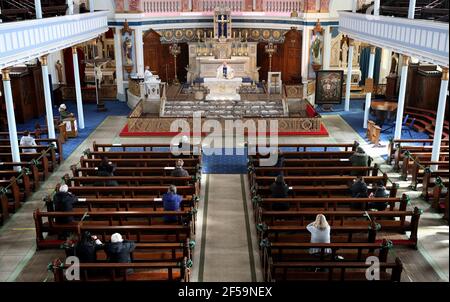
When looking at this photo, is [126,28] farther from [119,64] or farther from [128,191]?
[128,191]

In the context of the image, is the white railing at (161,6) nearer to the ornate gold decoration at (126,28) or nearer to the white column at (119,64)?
the ornate gold decoration at (126,28)

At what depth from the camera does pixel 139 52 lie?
26547 mm

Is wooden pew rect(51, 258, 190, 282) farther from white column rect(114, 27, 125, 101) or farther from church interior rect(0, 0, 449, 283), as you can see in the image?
white column rect(114, 27, 125, 101)

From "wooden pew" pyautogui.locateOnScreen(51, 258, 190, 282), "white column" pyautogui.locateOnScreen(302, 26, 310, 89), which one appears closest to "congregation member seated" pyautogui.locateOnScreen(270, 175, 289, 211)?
"wooden pew" pyautogui.locateOnScreen(51, 258, 190, 282)

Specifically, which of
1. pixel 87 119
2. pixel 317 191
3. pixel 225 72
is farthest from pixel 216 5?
pixel 317 191

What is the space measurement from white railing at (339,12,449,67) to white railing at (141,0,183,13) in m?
11.5

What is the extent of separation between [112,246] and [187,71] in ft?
69.4

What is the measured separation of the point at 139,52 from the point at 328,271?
2035 cm

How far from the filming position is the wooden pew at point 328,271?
8.43 m

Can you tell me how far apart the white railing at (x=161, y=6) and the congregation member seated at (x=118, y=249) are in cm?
2036

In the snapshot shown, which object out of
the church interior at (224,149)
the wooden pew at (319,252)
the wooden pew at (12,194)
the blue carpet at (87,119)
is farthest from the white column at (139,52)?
the wooden pew at (319,252)

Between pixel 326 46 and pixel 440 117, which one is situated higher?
pixel 326 46

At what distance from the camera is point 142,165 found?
14719 mm
